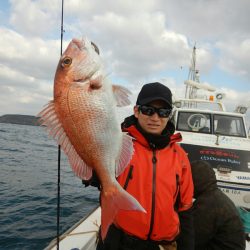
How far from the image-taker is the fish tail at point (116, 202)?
6.73 ft

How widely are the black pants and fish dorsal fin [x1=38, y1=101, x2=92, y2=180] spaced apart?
3.17 ft

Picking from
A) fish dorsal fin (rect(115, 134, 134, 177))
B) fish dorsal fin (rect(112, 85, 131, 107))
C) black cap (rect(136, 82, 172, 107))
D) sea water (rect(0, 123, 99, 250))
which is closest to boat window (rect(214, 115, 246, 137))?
sea water (rect(0, 123, 99, 250))

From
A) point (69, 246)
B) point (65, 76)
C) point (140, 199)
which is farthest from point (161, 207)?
point (69, 246)

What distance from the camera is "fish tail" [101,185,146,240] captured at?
2.05 meters


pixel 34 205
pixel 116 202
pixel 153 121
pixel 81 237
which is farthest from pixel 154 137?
pixel 34 205

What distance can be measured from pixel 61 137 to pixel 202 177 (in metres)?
2.01

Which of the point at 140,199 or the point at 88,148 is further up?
the point at 88,148

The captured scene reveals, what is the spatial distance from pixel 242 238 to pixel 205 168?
88 cm

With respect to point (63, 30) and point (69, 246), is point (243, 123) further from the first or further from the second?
point (63, 30)

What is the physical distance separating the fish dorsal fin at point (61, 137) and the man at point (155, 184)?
27.9 inches

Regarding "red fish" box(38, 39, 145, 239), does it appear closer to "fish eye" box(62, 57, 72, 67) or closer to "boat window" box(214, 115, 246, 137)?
"fish eye" box(62, 57, 72, 67)

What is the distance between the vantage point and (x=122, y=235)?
2740mm

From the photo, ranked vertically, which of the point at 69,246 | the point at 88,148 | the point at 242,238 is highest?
the point at 88,148

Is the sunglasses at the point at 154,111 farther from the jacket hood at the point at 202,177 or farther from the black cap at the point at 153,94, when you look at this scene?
the jacket hood at the point at 202,177
